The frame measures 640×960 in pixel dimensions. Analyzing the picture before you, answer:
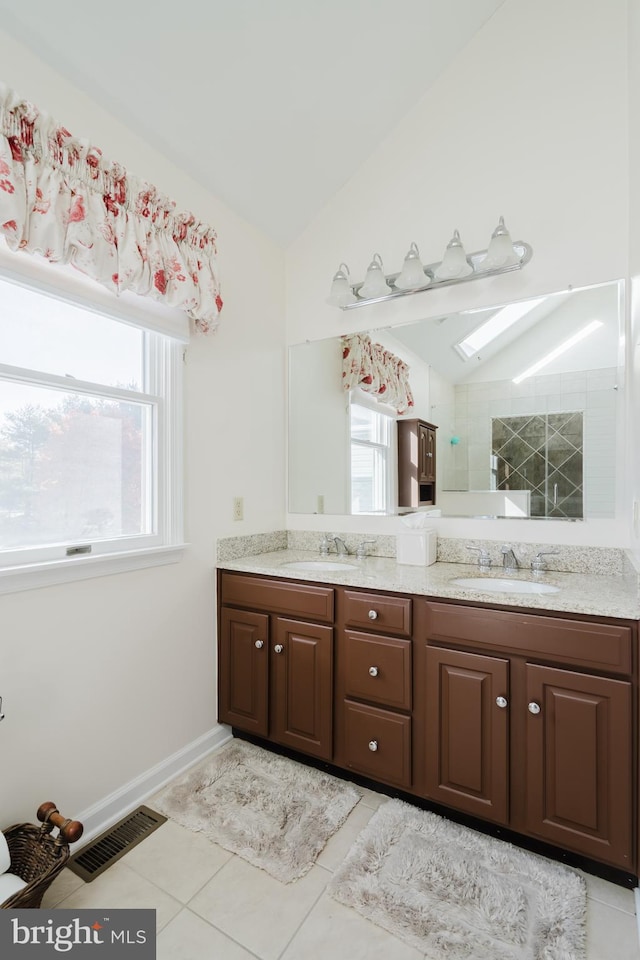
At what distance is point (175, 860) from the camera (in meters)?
1.53

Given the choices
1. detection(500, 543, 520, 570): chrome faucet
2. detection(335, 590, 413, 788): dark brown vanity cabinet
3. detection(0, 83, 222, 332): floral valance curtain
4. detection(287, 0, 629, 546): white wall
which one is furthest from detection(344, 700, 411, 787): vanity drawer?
detection(0, 83, 222, 332): floral valance curtain

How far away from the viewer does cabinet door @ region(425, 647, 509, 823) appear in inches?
61.1

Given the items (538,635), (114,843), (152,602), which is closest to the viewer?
(538,635)

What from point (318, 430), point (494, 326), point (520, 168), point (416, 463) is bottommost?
point (416, 463)

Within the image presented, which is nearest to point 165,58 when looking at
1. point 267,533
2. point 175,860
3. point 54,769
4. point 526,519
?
point 267,533

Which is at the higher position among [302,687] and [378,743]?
[302,687]

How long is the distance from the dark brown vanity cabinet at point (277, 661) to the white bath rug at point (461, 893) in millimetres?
454

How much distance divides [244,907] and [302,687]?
0.74 metres

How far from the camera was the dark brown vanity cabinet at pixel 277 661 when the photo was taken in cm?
193

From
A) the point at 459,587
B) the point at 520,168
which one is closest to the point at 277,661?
the point at 459,587

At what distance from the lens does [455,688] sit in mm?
1632

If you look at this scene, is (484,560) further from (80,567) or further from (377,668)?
(80,567)

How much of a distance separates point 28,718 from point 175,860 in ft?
2.22

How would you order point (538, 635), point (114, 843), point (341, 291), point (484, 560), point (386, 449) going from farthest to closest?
point (386, 449), point (341, 291), point (484, 560), point (114, 843), point (538, 635)
